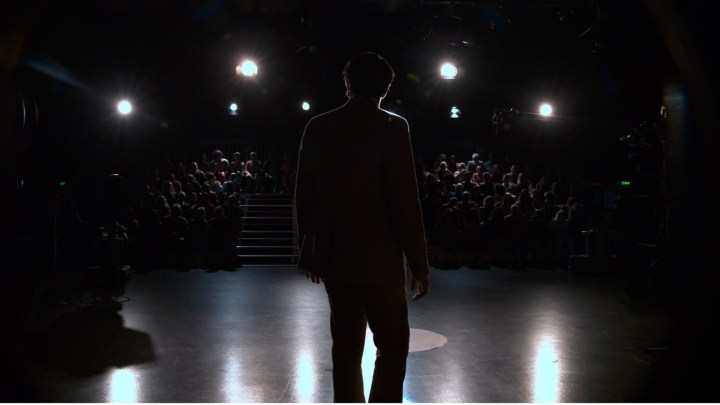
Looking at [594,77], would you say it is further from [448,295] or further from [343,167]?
[343,167]

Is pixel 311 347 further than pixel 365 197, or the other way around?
→ pixel 311 347

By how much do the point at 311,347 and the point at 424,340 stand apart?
102 cm

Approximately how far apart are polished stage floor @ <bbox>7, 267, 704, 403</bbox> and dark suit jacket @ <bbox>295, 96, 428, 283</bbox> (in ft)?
4.89

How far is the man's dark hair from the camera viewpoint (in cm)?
263

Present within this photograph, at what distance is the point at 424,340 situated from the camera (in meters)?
5.45

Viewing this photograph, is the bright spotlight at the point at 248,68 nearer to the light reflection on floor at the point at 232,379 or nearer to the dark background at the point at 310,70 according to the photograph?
the dark background at the point at 310,70

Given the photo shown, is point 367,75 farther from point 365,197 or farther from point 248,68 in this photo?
point 248,68

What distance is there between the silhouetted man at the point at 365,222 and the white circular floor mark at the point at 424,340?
2.45 metres

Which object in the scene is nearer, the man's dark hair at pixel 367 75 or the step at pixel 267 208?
the man's dark hair at pixel 367 75

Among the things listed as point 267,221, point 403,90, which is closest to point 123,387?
point 267,221

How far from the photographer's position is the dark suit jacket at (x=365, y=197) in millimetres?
2549

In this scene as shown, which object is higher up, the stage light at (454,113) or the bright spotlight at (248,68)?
the stage light at (454,113)

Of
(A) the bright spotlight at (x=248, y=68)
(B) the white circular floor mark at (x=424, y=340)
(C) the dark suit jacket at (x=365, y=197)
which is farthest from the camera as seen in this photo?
(A) the bright spotlight at (x=248, y=68)

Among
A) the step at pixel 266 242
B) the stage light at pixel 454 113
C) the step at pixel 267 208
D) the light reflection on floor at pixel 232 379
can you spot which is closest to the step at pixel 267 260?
the step at pixel 266 242
